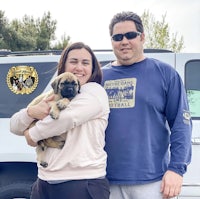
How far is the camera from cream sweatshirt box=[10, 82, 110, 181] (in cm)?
235

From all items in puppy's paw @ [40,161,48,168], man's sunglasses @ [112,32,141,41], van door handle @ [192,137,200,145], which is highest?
man's sunglasses @ [112,32,141,41]

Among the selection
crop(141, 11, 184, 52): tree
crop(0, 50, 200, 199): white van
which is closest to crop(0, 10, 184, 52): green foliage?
crop(141, 11, 184, 52): tree

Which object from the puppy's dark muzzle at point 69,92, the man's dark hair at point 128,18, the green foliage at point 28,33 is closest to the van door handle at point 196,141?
the man's dark hair at point 128,18

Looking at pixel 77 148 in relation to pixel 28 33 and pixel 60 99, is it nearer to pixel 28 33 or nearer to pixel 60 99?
pixel 60 99

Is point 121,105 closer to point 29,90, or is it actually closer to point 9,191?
point 29,90

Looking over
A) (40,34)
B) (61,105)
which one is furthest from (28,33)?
(61,105)

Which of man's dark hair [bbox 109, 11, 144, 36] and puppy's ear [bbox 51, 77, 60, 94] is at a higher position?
man's dark hair [bbox 109, 11, 144, 36]

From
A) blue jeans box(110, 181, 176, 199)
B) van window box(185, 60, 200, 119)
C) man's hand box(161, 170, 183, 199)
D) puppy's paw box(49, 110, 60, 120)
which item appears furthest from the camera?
van window box(185, 60, 200, 119)

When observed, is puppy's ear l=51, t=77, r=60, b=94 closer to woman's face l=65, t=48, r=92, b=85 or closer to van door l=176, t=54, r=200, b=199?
woman's face l=65, t=48, r=92, b=85

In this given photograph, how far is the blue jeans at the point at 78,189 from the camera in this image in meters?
2.36

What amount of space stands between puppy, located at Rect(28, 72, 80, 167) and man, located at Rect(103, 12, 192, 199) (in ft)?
1.05

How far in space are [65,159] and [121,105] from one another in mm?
498

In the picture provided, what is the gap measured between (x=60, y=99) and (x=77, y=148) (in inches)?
11.9

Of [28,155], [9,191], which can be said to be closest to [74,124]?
[28,155]
